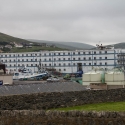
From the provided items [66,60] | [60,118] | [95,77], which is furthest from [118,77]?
[66,60]

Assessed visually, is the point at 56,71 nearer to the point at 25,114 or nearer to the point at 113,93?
the point at 113,93

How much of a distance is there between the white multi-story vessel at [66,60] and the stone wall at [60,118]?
8802 centimetres

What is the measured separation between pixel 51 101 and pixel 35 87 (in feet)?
22.5

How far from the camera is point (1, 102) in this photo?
67.2ft

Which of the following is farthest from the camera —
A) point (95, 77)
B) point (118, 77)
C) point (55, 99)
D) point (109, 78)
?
point (95, 77)

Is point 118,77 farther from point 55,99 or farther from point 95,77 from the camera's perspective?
point 55,99

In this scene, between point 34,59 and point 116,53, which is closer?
point 116,53

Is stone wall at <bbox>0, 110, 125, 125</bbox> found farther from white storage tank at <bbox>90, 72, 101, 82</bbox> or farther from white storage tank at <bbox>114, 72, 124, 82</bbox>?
white storage tank at <bbox>114, 72, 124, 82</bbox>

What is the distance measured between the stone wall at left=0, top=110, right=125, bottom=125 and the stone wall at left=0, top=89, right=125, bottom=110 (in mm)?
4838

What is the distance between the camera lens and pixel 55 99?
25.0 meters

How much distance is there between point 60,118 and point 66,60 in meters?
94.3

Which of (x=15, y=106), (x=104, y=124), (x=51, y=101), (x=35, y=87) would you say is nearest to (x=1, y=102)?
(x=15, y=106)

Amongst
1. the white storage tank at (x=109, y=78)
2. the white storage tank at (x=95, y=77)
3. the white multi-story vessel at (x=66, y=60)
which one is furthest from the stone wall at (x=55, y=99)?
the white multi-story vessel at (x=66, y=60)

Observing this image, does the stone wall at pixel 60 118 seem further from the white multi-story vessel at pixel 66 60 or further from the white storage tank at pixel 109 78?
the white multi-story vessel at pixel 66 60
